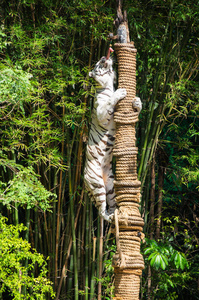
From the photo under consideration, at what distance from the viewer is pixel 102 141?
2.61 metres

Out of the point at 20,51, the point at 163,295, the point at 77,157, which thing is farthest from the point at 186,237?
the point at 20,51

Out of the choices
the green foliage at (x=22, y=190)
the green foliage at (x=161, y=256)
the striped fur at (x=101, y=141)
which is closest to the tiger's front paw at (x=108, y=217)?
the striped fur at (x=101, y=141)

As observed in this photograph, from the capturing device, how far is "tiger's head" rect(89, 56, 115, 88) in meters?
2.61

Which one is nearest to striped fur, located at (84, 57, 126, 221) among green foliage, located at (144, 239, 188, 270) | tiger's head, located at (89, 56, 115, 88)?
tiger's head, located at (89, 56, 115, 88)

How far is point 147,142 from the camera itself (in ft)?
12.0

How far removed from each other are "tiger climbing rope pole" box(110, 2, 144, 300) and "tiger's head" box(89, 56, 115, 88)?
0.07 m

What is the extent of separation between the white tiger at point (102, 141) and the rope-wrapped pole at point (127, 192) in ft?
0.22

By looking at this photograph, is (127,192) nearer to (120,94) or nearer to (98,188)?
(98,188)

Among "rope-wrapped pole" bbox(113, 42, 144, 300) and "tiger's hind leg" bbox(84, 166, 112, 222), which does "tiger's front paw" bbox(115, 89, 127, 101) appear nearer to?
"rope-wrapped pole" bbox(113, 42, 144, 300)

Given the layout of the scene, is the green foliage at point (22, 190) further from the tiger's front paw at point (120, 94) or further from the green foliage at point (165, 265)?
the green foliage at point (165, 265)

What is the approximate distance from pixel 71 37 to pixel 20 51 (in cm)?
47

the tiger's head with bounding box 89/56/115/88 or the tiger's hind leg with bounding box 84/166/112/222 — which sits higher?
the tiger's head with bounding box 89/56/115/88

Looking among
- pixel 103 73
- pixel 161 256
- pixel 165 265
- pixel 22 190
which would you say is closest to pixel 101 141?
pixel 103 73

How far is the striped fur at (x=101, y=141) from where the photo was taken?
259 centimetres
